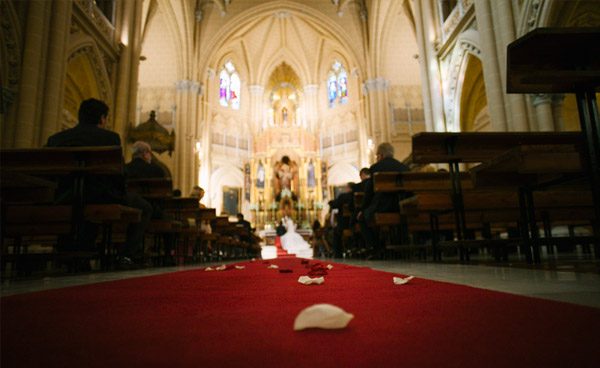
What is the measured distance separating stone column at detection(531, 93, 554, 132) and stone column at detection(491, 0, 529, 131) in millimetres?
191

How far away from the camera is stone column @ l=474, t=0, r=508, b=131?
Result: 740 cm

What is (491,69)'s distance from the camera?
294 inches

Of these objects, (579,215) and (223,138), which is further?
(223,138)

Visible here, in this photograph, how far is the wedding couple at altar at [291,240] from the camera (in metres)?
17.4

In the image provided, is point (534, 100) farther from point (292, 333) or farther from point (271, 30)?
point (271, 30)

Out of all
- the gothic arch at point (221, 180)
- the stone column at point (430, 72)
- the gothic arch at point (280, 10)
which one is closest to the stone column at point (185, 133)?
the gothic arch at point (280, 10)

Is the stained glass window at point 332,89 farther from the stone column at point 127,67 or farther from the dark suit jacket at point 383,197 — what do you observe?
the dark suit jacket at point 383,197

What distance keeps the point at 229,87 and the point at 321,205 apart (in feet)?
28.5

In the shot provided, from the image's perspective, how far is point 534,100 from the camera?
6.96m

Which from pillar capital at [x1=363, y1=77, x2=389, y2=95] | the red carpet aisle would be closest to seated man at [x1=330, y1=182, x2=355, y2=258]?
the red carpet aisle

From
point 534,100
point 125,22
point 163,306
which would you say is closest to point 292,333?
point 163,306

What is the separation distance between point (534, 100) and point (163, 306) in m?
7.31

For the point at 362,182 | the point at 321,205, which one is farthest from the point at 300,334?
the point at 321,205

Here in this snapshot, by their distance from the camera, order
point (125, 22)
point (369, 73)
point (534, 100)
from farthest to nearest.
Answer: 1. point (369, 73)
2. point (125, 22)
3. point (534, 100)
